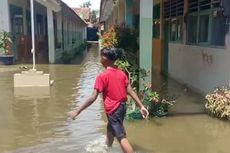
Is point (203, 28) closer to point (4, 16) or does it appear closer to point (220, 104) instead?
point (220, 104)

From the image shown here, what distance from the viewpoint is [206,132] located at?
25.5 ft

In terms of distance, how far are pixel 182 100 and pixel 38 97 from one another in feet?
12.8

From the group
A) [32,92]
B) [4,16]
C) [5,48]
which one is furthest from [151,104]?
[4,16]

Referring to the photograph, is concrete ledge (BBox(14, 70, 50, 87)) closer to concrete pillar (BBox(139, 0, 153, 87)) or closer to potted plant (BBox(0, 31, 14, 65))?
concrete pillar (BBox(139, 0, 153, 87))

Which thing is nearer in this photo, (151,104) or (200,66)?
(151,104)

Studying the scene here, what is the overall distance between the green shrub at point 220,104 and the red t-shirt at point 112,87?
3.66 m

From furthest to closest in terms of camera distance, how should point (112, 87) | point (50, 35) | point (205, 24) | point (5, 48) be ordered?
point (50, 35), point (5, 48), point (205, 24), point (112, 87)

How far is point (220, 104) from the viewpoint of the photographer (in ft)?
28.2

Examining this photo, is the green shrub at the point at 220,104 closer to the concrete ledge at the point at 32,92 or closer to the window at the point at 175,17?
the concrete ledge at the point at 32,92

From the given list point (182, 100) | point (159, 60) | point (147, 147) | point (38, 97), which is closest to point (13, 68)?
point (159, 60)

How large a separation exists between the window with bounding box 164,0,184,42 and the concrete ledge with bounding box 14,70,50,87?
5.16 meters

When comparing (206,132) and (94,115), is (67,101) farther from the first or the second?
(206,132)

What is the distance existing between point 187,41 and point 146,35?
5.41 meters

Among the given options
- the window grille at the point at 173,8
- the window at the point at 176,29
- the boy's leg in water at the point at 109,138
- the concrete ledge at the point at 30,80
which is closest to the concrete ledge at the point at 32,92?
the concrete ledge at the point at 30,80
